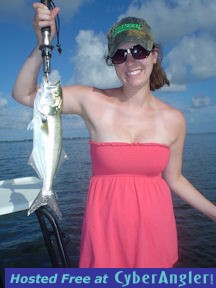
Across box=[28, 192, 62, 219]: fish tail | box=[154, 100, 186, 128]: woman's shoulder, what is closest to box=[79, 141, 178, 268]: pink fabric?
box=[28, 192, 62, 219]: fish tail

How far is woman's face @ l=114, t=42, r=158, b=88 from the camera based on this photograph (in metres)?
3.15

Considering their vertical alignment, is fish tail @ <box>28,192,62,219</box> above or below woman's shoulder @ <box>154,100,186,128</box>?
below

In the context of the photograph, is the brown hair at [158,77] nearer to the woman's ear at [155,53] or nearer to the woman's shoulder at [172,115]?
the woman's ear at [155,53]

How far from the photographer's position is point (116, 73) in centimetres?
330

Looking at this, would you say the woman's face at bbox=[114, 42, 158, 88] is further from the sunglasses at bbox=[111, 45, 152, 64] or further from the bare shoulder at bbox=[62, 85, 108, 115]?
the bare shoulder at bbox=[62, 85, 108, 115]

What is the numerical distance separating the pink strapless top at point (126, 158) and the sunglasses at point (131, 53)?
0.94 meters

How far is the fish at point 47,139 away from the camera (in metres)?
2.97

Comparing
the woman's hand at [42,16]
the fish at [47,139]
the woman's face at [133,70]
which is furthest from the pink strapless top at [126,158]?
the woman's hand at [42,16]

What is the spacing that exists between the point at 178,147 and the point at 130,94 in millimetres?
921

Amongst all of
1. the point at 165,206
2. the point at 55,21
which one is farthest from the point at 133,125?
the point at 55,21

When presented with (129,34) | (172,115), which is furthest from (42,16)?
(172,115)

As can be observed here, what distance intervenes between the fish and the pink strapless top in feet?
1.46
